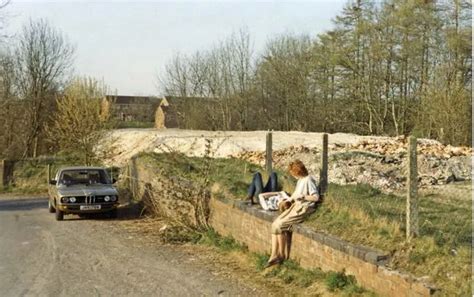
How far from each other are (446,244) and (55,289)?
5694 millimetres

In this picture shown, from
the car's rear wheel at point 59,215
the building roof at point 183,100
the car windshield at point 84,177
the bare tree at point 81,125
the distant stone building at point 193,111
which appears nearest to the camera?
the car's rear wheel at point 59,215

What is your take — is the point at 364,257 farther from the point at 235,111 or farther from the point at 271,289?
the point at 235,111

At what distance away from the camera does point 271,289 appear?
856cm

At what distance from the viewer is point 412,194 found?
7.50 m

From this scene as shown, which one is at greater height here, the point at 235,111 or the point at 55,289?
the point at 235,111

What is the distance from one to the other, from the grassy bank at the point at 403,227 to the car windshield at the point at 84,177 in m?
5.80

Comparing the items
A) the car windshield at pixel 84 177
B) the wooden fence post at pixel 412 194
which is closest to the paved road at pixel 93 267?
the car windshield at pixel 84 177

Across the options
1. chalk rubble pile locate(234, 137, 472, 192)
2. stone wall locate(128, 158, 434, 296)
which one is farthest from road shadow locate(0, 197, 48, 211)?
chalk rubble pile locate(234, 137, 472, 192)

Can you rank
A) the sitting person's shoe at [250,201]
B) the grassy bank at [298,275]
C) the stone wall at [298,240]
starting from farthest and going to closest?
the sitting person's shoe at [250,201] → the grassy bank at [298,275] → the stone wall at [298,240]

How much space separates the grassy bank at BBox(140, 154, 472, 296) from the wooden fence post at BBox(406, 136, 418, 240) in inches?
5.6

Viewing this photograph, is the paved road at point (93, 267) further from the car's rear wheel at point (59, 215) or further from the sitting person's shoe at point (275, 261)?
the car's rear wheel at point (59, 215)

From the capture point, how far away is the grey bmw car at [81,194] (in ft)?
54.9

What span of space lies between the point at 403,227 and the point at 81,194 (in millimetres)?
11264

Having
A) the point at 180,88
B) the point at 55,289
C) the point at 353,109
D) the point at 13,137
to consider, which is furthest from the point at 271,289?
the point at 180,88
